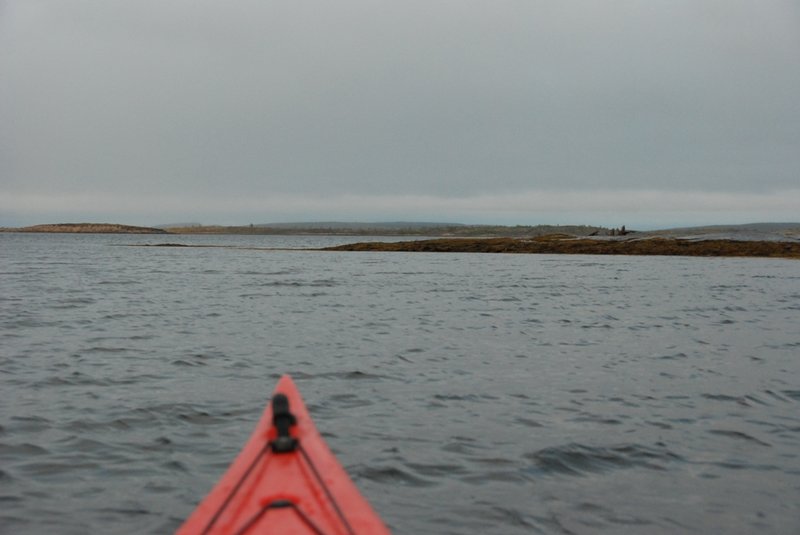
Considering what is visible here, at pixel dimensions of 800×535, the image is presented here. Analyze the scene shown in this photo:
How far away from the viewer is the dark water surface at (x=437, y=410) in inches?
280

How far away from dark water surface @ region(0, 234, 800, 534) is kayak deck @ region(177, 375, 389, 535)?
1.83 metres

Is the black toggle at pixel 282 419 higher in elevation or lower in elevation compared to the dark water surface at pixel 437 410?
higher

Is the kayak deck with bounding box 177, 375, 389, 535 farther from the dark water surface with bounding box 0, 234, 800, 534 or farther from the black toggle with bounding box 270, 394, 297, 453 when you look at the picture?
the dark water surface with bounding box 0, 234, 800, 534

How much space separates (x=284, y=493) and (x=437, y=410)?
5924 millimetres

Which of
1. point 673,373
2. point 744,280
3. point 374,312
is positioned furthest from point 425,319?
point 744,280

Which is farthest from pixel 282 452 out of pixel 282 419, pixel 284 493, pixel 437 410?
pixel 437 410

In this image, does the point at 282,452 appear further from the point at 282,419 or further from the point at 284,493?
the point at 284,493

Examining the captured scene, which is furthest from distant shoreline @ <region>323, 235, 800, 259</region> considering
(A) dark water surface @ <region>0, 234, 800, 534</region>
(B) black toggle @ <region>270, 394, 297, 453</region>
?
(B) black toggle @ <region>270, 394, 297, 453</region>

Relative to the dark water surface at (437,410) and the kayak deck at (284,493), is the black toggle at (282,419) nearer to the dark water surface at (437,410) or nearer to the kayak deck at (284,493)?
the kayak deck at (284,493)

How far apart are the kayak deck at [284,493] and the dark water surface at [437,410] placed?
1825 mm

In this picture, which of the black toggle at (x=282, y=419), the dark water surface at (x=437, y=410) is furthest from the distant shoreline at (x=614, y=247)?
the black toggle at (x=282, y=419)

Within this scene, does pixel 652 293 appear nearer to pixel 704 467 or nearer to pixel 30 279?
pixel 704 467

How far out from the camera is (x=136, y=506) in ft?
23.0

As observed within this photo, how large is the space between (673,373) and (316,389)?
22.9ft
